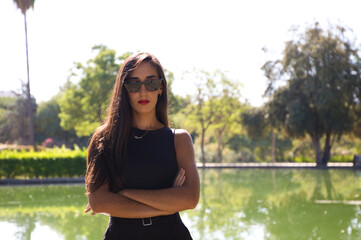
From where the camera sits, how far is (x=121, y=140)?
2320mm

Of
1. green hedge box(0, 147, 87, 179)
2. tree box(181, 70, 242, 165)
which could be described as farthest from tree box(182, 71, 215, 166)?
green hedge box(0, 147, 87, 179)

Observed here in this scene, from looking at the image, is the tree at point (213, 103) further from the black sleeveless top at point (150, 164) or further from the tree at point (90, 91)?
the black sleeveless top at point (150, 164)

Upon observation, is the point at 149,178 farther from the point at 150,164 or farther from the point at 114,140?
the point at 114,140

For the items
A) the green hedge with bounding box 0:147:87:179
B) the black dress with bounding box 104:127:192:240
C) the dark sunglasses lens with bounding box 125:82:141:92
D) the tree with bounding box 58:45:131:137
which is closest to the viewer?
the black dress with bounding box 104:127:192:240

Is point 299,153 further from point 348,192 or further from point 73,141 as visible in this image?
point 348,192

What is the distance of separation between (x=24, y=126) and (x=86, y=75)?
48.9 feet

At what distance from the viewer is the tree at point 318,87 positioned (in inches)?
1204

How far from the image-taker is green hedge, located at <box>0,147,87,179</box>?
21.0m

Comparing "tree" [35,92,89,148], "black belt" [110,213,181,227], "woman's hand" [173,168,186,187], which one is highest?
"woman's hand" [173,168,186,187]

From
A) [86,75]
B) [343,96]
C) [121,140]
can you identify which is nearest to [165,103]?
[121,140]

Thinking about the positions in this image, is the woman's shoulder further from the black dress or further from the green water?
the green water

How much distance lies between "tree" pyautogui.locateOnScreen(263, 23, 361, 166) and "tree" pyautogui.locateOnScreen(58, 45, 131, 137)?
11.3 meters

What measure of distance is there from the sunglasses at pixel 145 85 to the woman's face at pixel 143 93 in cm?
1

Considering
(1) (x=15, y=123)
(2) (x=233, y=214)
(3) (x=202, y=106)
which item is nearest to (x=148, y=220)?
(2) (x=233, y=214)
